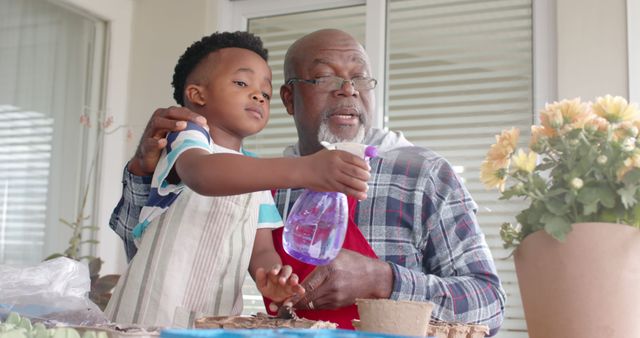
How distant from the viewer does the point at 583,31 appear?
3.22 metres

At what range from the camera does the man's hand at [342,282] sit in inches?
54.1

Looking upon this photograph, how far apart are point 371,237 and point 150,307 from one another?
0.66 m

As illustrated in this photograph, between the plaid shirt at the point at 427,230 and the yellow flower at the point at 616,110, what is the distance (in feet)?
2.02

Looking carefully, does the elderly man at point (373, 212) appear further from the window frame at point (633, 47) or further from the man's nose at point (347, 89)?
the window frame at point (633, 47)

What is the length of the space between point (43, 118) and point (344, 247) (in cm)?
250

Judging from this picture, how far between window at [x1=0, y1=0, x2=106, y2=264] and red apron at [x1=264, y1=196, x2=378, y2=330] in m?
2.29

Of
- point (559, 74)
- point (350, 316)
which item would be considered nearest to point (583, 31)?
point (559, 74)

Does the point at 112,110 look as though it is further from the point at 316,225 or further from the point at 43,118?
the point at 316,225

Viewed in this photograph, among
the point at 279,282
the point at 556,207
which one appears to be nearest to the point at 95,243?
the point at 279,282

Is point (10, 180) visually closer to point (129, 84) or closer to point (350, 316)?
point (129, 84)

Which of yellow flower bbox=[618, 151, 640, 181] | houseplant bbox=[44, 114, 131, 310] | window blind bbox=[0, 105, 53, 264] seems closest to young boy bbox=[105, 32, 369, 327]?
yellow flower bbox=[618, 151, 640, 181]

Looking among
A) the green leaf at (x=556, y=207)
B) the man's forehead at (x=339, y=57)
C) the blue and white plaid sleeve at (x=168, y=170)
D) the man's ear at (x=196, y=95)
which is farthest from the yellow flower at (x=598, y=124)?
the man's forehead at (x=339, y=57)

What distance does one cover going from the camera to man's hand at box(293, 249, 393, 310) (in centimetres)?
137

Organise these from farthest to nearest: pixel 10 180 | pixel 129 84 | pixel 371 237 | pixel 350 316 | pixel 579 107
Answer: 1. pixel 129 84
2. pixel 10 180
3. pixel 371 237
4. pixel 350 316
5. pixel 579 107
